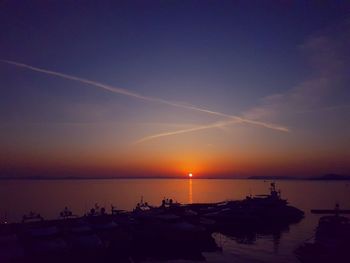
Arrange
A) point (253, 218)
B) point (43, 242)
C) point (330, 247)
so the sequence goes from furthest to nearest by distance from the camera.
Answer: point (253, 218) → point (330, 247) → point (43, 242)

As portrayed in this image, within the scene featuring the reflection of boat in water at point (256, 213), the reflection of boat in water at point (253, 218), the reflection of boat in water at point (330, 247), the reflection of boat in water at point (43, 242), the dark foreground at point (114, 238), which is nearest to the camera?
the reflection of boat in water at point (43, 242)

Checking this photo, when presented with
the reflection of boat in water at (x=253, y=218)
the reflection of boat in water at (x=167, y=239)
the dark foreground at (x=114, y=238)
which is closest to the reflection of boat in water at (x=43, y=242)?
the dark foreground at (x=114, y=238)

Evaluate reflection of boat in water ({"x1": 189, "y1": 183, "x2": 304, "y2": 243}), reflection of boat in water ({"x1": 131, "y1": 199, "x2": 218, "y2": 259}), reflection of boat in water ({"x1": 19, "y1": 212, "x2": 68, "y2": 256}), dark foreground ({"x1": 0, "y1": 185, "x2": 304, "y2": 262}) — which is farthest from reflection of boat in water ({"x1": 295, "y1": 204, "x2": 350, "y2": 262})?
reflection of boat in water ({"x1": 19, "y1": 212, "x2": 68, "y2": 256})

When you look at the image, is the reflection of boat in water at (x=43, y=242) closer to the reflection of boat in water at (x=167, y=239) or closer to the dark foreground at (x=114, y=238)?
the dark foreground at (x=114, y=238)

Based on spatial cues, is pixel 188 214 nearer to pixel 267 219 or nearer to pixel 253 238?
pixel 253 238

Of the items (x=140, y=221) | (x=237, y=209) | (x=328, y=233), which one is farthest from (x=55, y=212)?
(x=328, y=233)

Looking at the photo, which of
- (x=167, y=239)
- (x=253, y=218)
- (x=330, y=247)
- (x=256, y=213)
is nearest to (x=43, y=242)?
(x=167, y=239)

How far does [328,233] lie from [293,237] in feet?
57.8

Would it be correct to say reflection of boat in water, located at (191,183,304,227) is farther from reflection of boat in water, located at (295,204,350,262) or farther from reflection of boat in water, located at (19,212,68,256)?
reflection of boat in water, located at (19,212,68,256)

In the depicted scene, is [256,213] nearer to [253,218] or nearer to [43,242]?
[253,218]

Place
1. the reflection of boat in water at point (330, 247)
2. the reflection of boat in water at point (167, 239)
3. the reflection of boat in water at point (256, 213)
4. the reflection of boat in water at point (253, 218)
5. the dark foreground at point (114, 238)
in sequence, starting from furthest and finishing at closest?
the reflection of boat in water at point (256, 213), the reflection of boat in water at point (253, 218), the reflection of boat in water at point (167, 239), the reflection of boat in water at point (330, 247), the dark foreground at point (114, 238)

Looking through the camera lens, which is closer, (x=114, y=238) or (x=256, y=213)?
(x=114, y=238)

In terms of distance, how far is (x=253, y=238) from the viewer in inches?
3004

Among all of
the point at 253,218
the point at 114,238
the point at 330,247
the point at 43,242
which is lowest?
the point at 330,247
